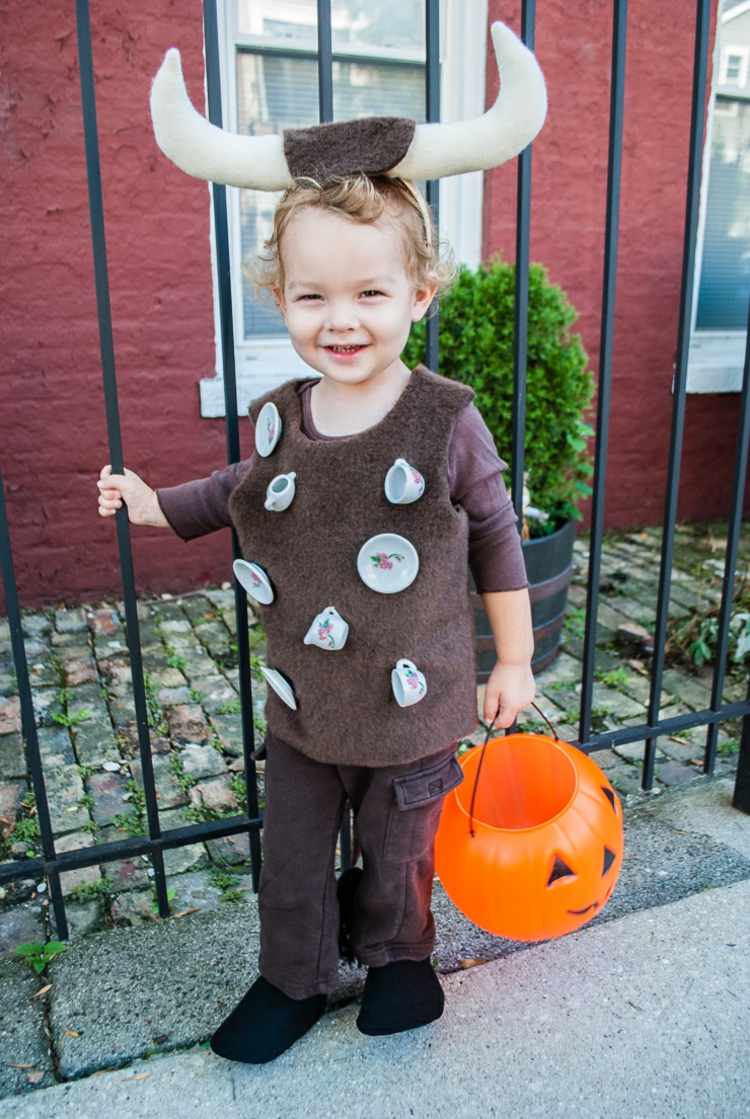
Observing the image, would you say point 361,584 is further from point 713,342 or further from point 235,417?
point 713,342

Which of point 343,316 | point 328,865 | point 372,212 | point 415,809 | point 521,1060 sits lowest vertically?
point 521,1060

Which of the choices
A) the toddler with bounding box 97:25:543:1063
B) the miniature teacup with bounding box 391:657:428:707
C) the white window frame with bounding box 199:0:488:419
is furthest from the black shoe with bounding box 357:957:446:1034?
the white window frame with bounding box 199:0:488:419

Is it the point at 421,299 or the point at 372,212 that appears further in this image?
the point at 421,299

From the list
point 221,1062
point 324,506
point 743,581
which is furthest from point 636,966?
point 743,581

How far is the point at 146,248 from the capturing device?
4.26 meters

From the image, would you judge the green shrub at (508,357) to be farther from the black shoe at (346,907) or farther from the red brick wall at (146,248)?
the black shoe at (346,907)

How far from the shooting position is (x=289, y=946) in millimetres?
1701

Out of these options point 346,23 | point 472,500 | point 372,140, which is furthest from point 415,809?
point 346,23

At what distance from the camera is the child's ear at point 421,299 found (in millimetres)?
1508

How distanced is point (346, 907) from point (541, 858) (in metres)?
0.42

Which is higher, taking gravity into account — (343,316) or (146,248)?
(146,248)

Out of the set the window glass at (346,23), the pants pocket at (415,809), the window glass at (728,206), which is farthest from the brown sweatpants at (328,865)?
the window glass at (728,206)

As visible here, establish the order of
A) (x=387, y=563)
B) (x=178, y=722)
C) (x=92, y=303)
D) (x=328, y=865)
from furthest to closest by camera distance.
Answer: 1. (x=92, y=303)
2. (x=178, y=722)
3. (x=328, y=865)
4. (x=387, y=563)

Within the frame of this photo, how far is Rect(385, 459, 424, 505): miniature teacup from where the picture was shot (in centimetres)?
143
